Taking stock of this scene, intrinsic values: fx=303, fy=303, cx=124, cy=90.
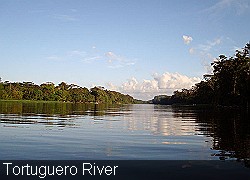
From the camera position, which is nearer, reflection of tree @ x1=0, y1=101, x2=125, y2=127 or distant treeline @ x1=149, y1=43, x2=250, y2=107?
reflection of tree @ x1=0, y1=101, x2=125, y2=127

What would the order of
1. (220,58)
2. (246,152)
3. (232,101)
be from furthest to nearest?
(220,58) → (232,101) → (246,152)

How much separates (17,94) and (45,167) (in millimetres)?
198333

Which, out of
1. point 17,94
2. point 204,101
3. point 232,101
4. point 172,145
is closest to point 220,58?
point 232,101

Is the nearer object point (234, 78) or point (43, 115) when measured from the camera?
point (43, 115)

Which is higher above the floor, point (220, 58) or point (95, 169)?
point (220, 58)

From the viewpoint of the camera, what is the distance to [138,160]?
13.4 meters

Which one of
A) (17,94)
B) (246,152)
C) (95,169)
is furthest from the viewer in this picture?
(17,94)

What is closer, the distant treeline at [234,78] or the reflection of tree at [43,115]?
the reflection of tree at [43,115]

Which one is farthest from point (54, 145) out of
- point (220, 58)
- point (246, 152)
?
point (220, 58)

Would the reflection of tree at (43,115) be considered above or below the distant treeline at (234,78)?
below

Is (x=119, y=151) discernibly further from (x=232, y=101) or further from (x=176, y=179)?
(x=232, y=101)

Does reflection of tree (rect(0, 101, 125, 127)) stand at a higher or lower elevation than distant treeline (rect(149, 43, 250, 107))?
lower

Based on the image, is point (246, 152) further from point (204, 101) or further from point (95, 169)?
point (204, 101)

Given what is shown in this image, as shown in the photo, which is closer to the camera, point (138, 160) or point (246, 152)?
point (138, 160)
